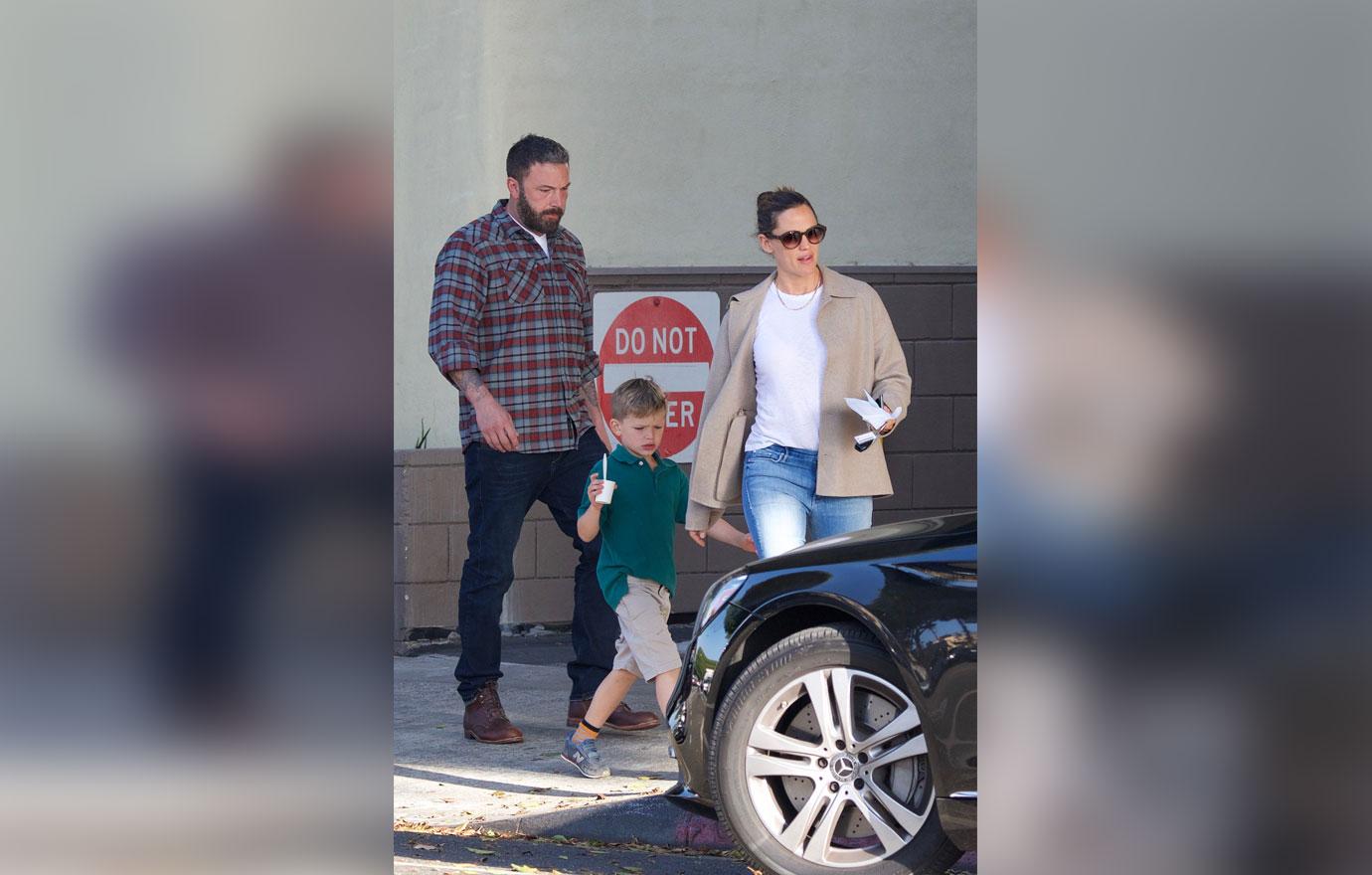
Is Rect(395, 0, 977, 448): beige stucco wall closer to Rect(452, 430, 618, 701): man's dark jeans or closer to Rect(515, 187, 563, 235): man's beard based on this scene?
Rect(515, 187, 563, 235): man's beard

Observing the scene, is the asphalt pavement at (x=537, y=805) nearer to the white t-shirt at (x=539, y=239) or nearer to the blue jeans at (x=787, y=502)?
the blue jeans at (x=787, y=502)

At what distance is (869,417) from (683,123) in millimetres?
4691

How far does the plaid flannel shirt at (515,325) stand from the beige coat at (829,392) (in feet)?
2.67

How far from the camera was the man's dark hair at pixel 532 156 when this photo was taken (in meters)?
7.18

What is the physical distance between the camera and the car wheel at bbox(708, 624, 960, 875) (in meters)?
4.73

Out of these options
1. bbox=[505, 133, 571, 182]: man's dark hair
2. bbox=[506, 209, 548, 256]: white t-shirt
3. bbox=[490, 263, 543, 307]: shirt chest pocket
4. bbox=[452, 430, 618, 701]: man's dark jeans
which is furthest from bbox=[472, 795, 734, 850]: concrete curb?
bbox=[505, 133, 571, 182]: man's dark hair

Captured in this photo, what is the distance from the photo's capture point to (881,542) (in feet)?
16.6

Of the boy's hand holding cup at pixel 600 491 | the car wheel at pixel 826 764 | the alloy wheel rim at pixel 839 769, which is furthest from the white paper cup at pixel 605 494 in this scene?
the alloy wheel rim at pixel 839 769

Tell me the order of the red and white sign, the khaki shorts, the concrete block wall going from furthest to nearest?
the red and white sign, the concrete block wall, the khaki shorts
